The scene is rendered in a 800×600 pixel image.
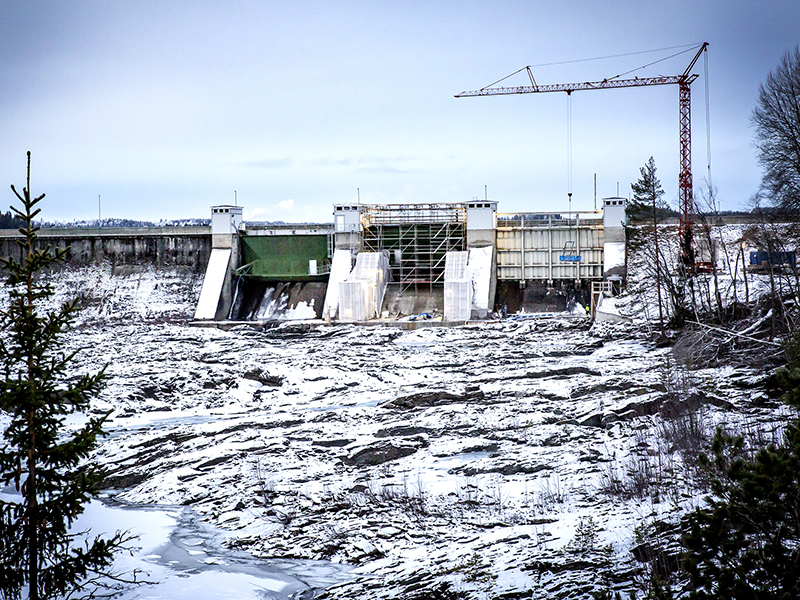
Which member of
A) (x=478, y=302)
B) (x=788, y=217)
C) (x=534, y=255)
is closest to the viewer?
(x=788, y=217)

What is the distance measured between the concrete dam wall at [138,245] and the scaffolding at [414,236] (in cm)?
925

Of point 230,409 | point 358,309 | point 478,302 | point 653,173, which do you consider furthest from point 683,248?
point 230,409

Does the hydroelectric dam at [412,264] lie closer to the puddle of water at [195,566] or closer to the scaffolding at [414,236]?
the scaffolding at [414,236]

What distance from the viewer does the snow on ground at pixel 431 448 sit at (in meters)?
10.9

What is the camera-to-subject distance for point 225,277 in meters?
41.6

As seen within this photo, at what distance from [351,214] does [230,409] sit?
20.3 metres

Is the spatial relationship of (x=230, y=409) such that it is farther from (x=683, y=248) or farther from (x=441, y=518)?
(x=683, y=248)

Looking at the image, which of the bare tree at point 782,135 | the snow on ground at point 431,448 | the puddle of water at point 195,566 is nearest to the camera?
the snow on ground at point 431,448

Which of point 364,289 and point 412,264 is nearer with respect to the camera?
point 364,289

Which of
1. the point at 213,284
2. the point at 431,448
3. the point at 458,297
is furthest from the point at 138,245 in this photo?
the point at 431,448

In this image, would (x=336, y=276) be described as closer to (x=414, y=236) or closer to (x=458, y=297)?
(x=414, y=236)

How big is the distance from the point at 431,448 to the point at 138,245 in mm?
32931

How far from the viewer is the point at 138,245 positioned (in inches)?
1796

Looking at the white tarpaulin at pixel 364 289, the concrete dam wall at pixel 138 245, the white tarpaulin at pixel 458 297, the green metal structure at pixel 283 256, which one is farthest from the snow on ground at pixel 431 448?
the concrete dam wall at pixel 138 245
